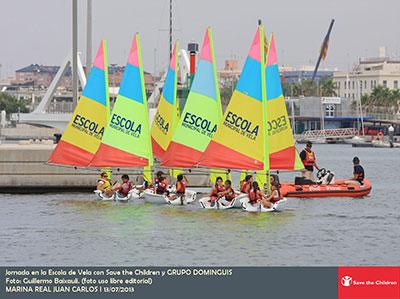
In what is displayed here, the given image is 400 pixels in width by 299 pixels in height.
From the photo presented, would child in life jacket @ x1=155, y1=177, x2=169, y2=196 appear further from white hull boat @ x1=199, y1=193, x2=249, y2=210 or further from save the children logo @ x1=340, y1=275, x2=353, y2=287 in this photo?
save the children logo @ x1=340, y1=275, x2=353, y2=287

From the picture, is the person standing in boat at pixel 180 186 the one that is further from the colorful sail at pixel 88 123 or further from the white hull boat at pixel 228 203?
the colorful sail at pixel 88 123

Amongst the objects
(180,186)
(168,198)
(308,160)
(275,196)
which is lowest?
(168,198)

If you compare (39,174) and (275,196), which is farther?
(39,174)

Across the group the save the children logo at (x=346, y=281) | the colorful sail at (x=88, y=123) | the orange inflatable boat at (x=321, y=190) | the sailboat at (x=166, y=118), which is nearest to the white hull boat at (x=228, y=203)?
the orange inflatable boat at (x=321, y=190)

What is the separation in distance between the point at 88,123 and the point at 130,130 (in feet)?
9.60

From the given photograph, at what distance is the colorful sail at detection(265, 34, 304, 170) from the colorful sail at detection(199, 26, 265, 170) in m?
2.03

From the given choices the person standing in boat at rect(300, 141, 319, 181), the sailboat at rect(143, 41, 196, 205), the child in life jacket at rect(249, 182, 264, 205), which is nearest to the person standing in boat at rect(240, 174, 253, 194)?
the child in life jacket at rect(249, 182, 264, 205)

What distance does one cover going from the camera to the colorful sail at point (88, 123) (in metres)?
47.1

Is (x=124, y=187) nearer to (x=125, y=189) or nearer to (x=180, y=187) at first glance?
(x=125, y=189)

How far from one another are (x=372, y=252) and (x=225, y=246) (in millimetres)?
4028

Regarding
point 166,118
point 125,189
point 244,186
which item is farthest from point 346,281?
point 166,118

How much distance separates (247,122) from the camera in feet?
137

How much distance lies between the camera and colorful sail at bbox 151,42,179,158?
48281mm

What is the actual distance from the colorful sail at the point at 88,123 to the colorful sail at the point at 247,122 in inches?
280
